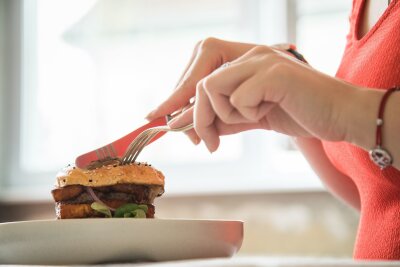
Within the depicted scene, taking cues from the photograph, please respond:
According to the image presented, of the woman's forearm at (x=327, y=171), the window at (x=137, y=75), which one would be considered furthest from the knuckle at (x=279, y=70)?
the window at (x=137, y=75)

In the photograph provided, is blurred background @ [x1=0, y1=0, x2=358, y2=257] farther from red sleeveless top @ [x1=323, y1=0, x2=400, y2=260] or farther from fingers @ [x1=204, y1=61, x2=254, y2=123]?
fingers @ [x1=204, y1=61, x2=254, y2=123]

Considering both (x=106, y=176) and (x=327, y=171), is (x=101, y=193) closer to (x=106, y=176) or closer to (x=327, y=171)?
(x=106, y=176)

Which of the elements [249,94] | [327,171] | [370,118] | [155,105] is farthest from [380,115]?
[155,105]

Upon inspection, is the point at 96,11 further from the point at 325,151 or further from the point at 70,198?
the point at 70,198

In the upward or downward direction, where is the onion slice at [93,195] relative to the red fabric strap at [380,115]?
downward

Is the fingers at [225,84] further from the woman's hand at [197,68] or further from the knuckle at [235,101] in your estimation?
the woman's hand at [197,68]

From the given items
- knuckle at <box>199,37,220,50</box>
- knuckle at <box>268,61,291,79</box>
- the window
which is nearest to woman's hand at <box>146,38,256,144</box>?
knuckle at <box>199,37,220,50</box>

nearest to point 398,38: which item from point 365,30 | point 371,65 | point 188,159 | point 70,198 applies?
point 371,65
